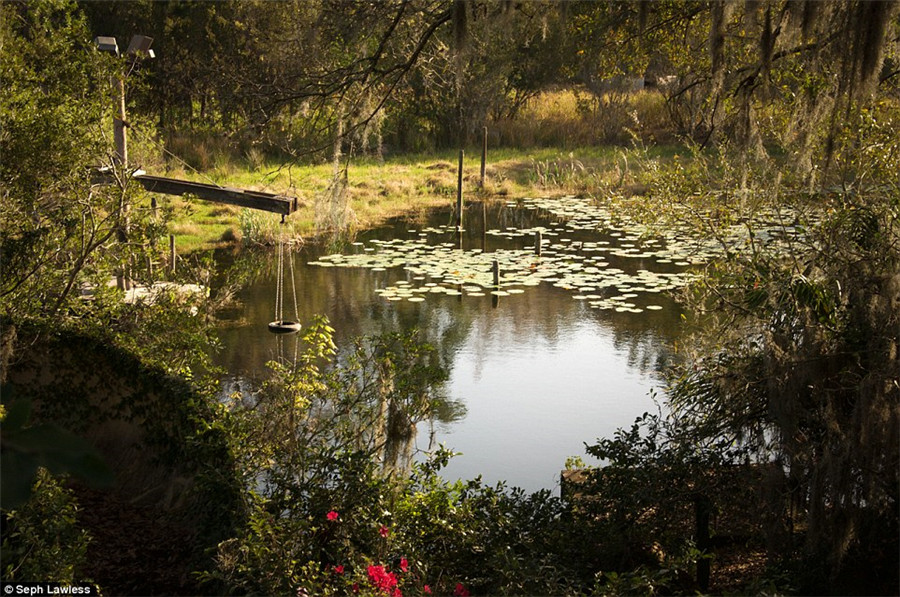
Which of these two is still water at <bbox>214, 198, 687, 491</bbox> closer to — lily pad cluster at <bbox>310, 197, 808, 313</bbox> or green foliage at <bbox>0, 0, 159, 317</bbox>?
lily pad cluster at <bbox>310, 197, 808, 313</bbox>

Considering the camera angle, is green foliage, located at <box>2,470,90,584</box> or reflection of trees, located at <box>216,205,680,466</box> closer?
green foliage, located at <box>2,470,90,584</box>

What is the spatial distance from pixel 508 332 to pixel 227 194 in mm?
3282

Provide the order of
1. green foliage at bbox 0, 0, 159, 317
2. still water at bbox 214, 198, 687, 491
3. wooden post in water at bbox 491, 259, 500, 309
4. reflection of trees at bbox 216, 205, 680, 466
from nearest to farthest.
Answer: green foliage at bbox 0, 0, 159, 317, still water at bbox 214, 198, 687, 491, reflection of trees at bbox 216, 205, 680, 466, wooden post in water at bbox 491, 259, 500, 309

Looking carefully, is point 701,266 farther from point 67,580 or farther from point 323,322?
point 67,580

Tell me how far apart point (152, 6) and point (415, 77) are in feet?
20.6

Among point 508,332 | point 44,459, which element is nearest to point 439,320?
point 508,332

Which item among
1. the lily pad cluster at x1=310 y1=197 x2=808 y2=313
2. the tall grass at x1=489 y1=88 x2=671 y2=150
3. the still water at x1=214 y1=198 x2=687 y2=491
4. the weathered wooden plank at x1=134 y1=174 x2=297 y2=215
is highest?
the tall grass at x1=489 y1=88 x2=671 y2=150

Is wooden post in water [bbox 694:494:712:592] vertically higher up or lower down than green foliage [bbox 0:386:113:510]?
lower down

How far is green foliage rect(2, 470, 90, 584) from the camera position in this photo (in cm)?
381

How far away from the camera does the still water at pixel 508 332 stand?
7602 mm

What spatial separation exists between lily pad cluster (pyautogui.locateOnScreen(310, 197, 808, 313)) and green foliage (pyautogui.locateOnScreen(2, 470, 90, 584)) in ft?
23.8

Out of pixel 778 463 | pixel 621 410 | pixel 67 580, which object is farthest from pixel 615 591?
pixel 621 410

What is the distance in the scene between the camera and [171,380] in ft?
18.9

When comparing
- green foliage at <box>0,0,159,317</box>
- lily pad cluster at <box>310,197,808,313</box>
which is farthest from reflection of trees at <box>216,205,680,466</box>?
green foliage at <box>0,0,159,317</box>
